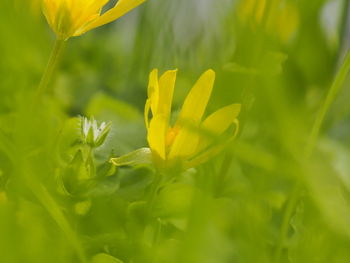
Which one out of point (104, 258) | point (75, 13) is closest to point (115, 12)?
point (75, 13)

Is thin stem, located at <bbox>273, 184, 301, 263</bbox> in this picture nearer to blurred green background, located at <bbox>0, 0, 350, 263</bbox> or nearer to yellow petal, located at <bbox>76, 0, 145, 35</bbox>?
blurred green background, located at <bbox>0, 0, 350, 263</bbox>

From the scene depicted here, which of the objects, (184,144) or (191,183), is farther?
(191,183)

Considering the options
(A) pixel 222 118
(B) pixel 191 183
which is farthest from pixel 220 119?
(B) pixel 191 183

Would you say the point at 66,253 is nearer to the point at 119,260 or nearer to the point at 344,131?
the point at 119,260

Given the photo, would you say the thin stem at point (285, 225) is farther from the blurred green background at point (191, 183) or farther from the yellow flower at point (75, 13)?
the yellow flower at point (75, 13)

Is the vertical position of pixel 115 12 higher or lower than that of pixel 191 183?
higher

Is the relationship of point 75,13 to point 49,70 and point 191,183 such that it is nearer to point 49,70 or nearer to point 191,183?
point 49,70
